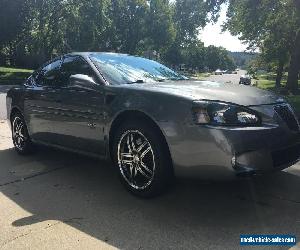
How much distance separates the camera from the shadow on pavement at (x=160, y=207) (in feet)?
11.1

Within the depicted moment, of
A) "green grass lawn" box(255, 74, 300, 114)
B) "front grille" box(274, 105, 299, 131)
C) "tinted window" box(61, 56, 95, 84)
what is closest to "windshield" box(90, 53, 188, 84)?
"tinted window" box(61, 56, 95, 84)

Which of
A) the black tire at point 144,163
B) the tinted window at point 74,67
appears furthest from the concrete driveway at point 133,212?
the tinted window at point 74,67

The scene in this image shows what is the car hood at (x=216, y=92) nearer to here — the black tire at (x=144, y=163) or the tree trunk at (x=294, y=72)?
the black tire at (x=144, y=163)

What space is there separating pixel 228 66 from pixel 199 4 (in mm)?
143157

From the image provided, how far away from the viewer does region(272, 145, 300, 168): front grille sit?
3766 millimetres

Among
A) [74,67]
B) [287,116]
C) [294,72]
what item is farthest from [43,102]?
[294,72]

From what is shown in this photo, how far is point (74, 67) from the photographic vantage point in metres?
5.20

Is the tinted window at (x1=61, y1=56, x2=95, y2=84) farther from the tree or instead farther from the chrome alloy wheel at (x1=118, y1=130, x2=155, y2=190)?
the tree

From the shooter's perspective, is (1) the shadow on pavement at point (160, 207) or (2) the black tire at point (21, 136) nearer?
(1) the shadow on pavement at point (160, 207)

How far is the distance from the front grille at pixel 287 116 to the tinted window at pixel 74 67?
206cm

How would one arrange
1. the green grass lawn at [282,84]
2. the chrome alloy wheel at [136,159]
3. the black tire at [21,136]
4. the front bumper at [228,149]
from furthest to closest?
the green grass lawn at [282,84]
the black tire at [21,136]
the chrome alloy wheel at [136,159]
the front bumper at [228,149]

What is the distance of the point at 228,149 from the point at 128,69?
1904mm

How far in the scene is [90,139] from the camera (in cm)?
465

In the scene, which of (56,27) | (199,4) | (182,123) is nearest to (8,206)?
(182,123)
